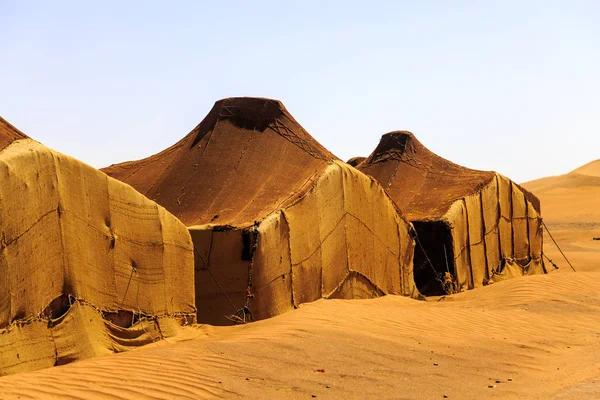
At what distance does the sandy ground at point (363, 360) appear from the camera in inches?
259

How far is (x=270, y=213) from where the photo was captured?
1070cm

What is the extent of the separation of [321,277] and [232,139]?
3.27m

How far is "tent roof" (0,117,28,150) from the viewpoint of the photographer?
7879mm

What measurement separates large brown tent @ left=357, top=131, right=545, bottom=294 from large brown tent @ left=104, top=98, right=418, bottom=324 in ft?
4.25

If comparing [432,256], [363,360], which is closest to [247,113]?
[432,256]

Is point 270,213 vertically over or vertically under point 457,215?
over

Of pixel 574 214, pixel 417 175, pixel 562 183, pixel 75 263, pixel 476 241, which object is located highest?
pixel 417 175

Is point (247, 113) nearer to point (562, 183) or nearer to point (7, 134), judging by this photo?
point (7, 134)

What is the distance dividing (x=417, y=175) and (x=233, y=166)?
6607 millimetres

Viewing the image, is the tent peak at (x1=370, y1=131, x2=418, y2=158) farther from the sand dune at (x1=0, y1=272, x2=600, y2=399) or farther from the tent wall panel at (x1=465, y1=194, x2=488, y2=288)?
the sand dune at (x1=0, y1=272, x2=600, y2=399)

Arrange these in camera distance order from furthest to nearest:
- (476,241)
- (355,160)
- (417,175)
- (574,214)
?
(574,214)
(355,160)
(417,175)
(476,241)

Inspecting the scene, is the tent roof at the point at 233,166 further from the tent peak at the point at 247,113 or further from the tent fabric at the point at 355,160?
the tent fabric at the point at 355,160

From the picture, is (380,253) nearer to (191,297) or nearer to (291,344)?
(191,297)

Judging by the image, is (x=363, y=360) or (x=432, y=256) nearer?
(x=363, y=360)
